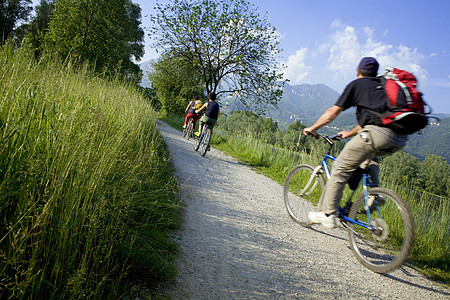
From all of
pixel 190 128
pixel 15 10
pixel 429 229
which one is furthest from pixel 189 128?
pixel 15 10

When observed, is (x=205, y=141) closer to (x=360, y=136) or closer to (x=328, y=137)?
(x=328, y=137)

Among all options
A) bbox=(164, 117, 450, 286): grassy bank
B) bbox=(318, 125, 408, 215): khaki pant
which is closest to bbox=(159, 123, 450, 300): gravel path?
bbox=(164, 117, 450, 286): grassy bank

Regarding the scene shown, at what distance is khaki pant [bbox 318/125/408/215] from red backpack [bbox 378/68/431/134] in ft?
0.45

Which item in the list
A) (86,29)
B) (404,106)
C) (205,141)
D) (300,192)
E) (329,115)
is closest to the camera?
(404,106)

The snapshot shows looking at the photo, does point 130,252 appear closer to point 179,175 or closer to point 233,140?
point 179,175

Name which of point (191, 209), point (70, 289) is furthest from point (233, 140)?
point (70, 289)

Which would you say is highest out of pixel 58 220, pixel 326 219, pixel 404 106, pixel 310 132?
pixel 404 106

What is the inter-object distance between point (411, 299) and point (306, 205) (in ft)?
8.74

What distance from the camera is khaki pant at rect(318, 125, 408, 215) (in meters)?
3.35

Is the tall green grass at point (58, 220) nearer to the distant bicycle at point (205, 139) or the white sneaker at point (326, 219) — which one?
the white sneaker at point (326, 219)

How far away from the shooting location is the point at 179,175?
6582 millimetres

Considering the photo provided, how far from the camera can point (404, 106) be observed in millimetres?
3162

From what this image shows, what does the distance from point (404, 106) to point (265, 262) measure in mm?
2493

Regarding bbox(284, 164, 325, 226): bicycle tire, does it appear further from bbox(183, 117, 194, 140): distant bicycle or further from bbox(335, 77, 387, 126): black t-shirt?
bbox(183, 117, 194, 140): distant bicycle
